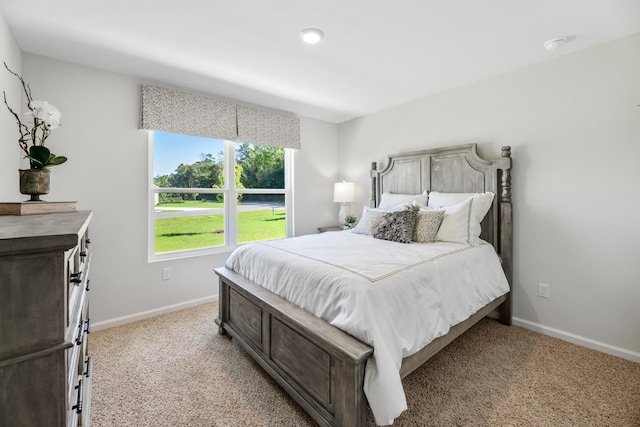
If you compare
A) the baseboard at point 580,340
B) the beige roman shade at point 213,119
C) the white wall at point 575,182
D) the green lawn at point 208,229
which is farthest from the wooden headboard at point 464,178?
the green lawn at point 208,229

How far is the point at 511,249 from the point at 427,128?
158 cm

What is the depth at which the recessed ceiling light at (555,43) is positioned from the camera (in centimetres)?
213

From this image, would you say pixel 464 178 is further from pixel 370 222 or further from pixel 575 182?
pixel 370 222

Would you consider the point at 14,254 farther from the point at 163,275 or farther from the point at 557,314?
the point at 557,314

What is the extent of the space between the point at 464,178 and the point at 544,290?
1.23 metres

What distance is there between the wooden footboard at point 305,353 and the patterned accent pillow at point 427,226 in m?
1.38

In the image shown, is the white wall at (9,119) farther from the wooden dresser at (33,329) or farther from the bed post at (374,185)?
the bed post at (374,185)

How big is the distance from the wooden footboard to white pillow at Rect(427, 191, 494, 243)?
5.71 ft

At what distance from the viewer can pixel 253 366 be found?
6.79 ft

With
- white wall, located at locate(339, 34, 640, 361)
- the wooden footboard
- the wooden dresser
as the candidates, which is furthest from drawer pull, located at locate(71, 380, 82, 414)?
white wall, located at locate(339, 34, 640, 361)

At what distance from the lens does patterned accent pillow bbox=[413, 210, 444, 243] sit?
8.38 ft

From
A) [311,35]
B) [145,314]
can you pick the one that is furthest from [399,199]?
[145,314]

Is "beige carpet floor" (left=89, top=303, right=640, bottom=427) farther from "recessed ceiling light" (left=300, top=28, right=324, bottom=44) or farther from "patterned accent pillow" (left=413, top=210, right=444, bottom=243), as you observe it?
"recessed ceiling light" (left=300, top=28, right=324, bottom=44)

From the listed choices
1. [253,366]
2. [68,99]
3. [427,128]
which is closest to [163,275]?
[253,366]
